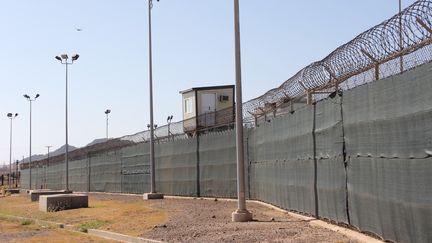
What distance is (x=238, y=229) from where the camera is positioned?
1408 cm

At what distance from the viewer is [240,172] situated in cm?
1566

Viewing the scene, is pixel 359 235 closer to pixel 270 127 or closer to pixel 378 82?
pixel 378 82

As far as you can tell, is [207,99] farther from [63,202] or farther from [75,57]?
[63,202]

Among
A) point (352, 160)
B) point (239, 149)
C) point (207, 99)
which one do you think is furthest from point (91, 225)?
point (207, 99)

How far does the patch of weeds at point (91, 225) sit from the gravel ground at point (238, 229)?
6.97 feet

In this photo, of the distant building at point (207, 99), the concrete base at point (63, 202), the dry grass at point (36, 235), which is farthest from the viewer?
the distant building at point (207, 99)

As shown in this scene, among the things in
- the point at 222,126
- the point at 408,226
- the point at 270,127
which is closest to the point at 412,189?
the point at 408,226

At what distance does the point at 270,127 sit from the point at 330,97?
650 cm

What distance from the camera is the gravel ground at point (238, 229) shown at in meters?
12.1

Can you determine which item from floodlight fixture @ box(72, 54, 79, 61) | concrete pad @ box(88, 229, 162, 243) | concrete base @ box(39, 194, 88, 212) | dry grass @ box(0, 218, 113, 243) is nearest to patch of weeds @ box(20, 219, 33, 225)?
dry grass @ box(0, 218, 113, 243)

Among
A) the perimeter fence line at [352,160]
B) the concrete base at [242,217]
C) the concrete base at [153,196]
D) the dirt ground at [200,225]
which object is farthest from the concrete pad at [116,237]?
the concrete base at [153,196]

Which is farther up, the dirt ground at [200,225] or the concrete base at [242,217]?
the concrete base at [242,217]

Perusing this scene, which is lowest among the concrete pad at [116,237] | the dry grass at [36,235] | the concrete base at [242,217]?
the dry grass at [36,235]

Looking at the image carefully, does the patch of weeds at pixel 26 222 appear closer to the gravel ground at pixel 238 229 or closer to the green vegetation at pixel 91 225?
the green vegetation at pixel 91 225
